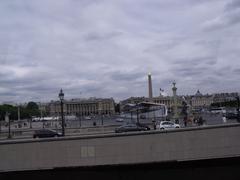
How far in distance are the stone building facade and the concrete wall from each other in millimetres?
152722

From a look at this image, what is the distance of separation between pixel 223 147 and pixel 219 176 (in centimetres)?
799

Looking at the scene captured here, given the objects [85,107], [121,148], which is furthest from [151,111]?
[85,107]

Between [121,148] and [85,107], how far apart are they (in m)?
168

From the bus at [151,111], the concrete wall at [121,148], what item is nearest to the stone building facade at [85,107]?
the bus at [151,111]

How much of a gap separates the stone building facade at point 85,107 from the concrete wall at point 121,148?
15272cm

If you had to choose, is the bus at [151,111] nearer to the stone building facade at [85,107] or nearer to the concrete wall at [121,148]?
the concrete wall at [121,148]

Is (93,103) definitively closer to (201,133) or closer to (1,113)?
(1,113)

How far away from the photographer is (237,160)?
10.5m

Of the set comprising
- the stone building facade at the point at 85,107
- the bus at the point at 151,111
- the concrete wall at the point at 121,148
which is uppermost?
the stone building facade at the point at 85,107

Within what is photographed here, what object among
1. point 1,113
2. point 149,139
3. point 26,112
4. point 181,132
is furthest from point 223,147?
point 26,112

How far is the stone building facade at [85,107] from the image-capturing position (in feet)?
571

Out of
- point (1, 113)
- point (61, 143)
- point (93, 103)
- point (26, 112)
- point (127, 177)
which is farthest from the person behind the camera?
point (93, 103)

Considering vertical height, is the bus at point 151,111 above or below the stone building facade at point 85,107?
below

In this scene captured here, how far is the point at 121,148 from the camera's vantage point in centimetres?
1816
